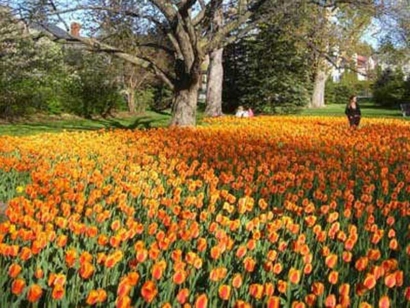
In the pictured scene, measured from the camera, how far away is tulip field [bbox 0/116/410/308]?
9.44ft

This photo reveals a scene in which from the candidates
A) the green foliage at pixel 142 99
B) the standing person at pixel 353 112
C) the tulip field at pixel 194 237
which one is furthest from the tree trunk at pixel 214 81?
the tulip field at pixel 194 237

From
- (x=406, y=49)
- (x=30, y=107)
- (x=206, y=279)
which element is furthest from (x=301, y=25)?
(x=406, y=49)

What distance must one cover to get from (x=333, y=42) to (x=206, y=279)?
76.6 ft

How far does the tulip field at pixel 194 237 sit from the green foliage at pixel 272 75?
21321mm

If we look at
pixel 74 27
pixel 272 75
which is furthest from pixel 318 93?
pixel 74 27

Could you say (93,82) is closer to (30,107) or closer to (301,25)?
(30,107)

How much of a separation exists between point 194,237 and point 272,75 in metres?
27.2

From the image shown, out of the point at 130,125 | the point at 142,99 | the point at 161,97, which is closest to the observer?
the point at 130,125

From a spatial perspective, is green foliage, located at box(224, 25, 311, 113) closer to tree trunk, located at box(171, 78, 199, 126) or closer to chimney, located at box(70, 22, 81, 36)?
chimney, located at box(70, 22, 81, 36)

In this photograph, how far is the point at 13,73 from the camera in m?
23.1

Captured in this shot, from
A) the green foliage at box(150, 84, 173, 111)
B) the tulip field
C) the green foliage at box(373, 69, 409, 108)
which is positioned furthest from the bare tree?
the green foliage at box(373, 69, 409, 108)

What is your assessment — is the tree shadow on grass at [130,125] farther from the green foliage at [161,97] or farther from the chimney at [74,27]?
the green foliage at [161,97]

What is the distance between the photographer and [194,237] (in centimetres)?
390

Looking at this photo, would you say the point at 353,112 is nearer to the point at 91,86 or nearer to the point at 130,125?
the point at 130,125
